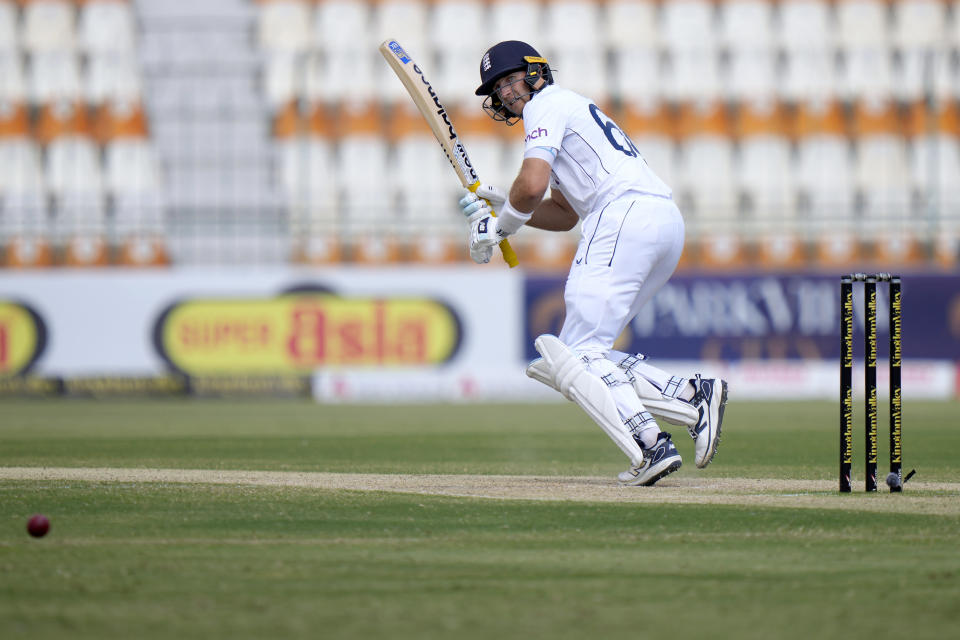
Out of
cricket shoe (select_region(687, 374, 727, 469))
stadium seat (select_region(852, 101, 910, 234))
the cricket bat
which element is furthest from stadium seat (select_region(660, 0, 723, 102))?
cricket shoe (select_region(687, 374, 727, 469))

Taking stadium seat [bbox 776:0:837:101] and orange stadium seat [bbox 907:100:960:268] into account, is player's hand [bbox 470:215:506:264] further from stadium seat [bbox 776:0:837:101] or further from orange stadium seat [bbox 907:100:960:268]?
stadium seat [bbox 776:0:837:101]

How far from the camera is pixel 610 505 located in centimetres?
512

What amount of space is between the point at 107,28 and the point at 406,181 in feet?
18.8

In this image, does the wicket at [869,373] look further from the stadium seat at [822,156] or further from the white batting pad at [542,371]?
the stadium seat at [822,156]

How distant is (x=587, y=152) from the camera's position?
6.02 metres

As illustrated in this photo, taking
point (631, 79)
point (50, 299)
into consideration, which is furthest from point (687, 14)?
point (50, 299)

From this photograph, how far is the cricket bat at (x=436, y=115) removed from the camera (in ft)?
22.3

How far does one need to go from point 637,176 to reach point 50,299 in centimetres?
1379

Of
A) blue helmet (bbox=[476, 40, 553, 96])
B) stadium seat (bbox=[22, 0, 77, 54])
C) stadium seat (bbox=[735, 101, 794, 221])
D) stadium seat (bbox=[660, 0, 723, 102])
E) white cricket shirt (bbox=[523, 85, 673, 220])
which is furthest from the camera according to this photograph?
stadium seat (bbox=[22, 0, 77, 54])

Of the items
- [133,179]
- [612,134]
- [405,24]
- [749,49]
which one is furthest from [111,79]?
[612,134]

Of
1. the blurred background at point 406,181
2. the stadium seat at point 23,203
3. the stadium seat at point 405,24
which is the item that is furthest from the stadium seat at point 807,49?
the stadium seat at point 23,203

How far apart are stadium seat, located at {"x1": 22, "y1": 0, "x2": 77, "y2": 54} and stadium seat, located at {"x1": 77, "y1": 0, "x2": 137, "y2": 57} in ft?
0.64

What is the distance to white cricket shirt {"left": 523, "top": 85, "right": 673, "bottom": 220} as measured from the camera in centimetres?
597

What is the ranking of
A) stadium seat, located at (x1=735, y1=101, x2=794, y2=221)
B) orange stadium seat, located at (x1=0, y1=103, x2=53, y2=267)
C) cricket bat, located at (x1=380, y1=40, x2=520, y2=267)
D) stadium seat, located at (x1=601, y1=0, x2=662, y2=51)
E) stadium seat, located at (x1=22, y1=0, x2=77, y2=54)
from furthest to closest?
stadium seat, located at (x1=22, y1=0, x2=77, y2=54) < stadium seat, located at (x1=601, y1=0, x2=662, y2=51) < stadium seat, located at (x1=735, y1=101, x2=794, y2=221) < orange stadium seat, located at (x1=0, y1=103, x2=53, y2=267) < cricket bat, located at (x1=380, y1=40, x2=520, y2=267)
